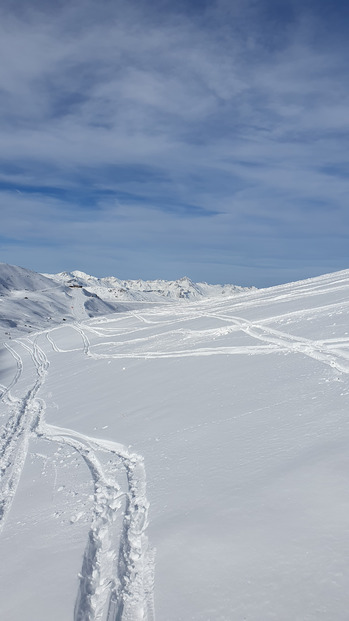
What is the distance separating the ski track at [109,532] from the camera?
4.53 metres

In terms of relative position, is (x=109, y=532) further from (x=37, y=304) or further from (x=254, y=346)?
(x=37, y=304)

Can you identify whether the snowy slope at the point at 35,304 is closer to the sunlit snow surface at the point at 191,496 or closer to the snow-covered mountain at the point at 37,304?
the snow-covered mountain at the point at 37,304

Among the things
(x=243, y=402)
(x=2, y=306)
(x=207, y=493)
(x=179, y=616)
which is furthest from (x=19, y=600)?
(x=2, y=306)

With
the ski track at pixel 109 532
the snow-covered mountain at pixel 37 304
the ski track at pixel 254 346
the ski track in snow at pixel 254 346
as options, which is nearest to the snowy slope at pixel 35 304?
the snow-covered mountain at pixel 37 304

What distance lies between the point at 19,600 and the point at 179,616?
186 cm

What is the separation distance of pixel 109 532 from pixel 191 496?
3.92 feet

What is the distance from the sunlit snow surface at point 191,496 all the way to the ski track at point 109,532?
23 millimetres

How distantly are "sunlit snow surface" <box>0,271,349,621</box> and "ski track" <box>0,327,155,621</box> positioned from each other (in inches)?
0.9

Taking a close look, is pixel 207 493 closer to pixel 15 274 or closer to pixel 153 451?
pixel 153 451

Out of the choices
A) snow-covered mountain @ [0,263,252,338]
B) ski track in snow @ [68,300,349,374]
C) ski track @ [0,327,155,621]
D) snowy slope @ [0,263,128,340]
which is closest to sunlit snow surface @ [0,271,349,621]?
ski track @ [0,327,155,621]

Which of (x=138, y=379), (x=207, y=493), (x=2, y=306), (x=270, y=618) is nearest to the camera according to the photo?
(x=270, y=618)

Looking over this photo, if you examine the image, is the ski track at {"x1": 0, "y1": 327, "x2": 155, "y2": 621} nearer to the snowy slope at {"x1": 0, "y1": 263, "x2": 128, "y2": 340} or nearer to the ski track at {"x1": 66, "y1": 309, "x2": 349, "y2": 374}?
the ski track at {"x1": 66, "y1": 309, "x2": 349, "y2": 374}

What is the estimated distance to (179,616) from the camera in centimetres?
412

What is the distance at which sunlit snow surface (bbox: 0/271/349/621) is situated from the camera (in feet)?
14.2
